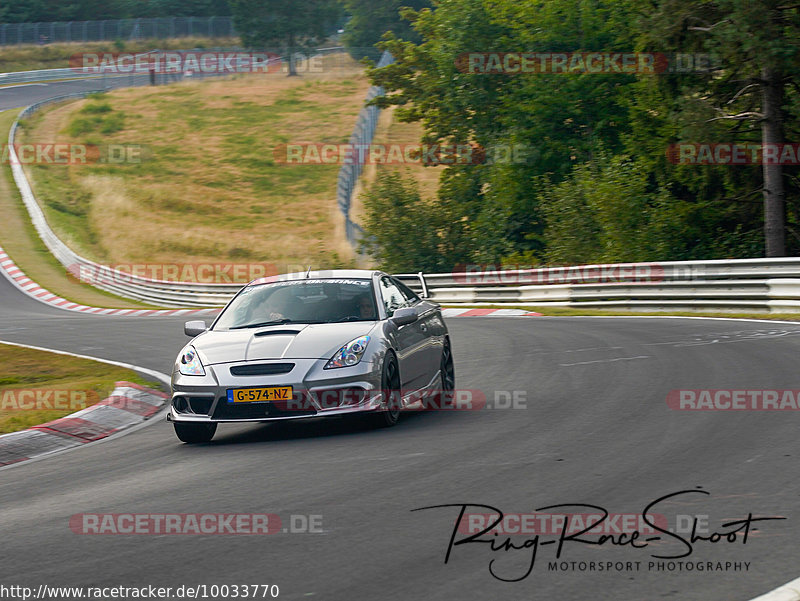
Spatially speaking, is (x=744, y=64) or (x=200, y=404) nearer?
(x=200, y=404)

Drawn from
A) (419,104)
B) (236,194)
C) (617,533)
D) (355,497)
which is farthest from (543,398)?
(236,194)

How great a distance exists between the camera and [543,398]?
1072cm

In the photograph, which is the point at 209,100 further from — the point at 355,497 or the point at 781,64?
the point at 355,497

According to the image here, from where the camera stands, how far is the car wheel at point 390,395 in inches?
367

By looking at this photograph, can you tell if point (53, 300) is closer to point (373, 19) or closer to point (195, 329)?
point (195, 329)

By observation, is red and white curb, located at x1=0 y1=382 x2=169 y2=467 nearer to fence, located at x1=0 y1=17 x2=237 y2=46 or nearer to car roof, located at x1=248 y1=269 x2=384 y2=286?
car roof, located at x1=248 y1=269 x2=384 y2=286

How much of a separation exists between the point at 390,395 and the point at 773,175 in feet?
57.0

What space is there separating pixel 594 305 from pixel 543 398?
47.0 ft

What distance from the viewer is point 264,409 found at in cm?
897

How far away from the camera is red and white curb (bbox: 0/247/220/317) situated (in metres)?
32.5

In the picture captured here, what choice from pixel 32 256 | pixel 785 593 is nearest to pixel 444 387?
pixel 785 593

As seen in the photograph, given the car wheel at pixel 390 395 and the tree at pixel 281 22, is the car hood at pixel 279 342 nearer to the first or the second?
the car wheel at pixel 390 395

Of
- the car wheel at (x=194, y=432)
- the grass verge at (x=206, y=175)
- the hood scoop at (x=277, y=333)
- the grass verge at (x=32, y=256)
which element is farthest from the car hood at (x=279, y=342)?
the grass verge at (x=32, y=256)

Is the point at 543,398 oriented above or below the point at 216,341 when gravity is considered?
below
